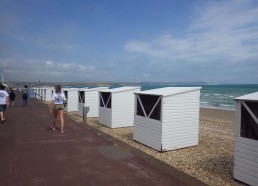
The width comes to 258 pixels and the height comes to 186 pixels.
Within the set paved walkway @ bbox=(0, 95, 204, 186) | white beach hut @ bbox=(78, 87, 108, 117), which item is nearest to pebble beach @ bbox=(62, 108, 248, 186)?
paved walkway @ bbox=(0, 95, 204, 186)

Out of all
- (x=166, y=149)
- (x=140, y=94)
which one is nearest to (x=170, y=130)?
(x=166, y=149)

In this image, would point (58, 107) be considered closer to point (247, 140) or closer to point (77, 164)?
point (77, 164)

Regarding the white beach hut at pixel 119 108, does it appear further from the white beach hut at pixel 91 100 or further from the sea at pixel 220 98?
the sea at pixel 220 98

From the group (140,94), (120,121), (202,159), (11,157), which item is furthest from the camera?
(120,121)

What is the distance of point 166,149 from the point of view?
830cm

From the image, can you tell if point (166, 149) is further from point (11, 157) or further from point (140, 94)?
point (11, 157)

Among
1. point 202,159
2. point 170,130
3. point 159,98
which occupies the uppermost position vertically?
point 159,98

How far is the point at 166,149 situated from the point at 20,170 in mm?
4556

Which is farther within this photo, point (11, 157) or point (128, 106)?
point (128, 106)

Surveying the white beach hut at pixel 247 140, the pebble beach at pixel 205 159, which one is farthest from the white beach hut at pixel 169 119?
the white beach hut at pixel 247 140

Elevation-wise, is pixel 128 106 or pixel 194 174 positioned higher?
pixel 128 106

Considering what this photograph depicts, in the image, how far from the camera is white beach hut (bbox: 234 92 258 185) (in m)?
5.40

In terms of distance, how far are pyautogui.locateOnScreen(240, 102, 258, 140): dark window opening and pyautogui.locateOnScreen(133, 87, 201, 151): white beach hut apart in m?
2.87

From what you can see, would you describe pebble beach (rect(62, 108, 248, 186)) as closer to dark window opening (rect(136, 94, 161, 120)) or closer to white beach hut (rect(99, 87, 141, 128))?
dark window opening (rect(136, 94, 161, 120))
